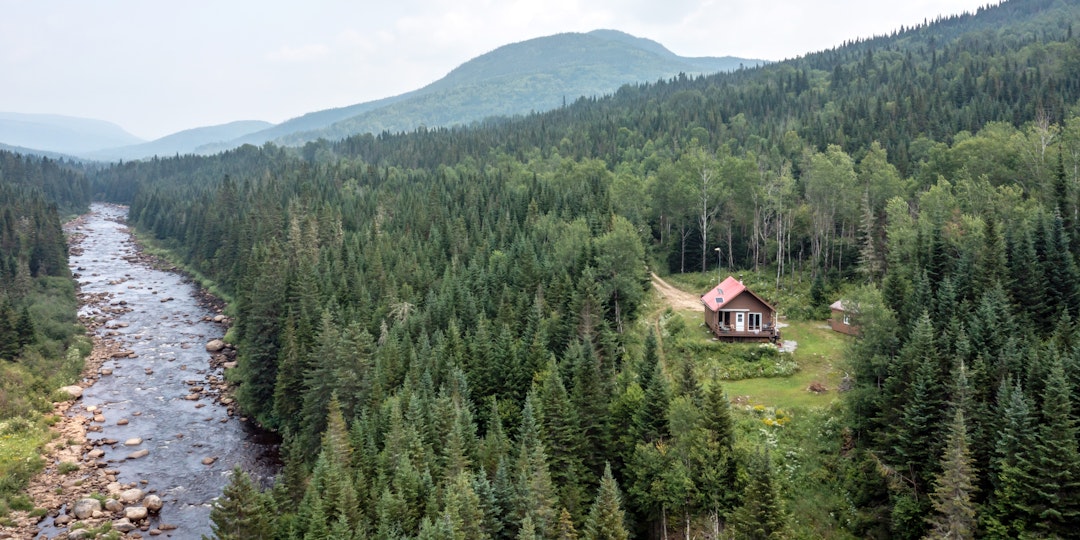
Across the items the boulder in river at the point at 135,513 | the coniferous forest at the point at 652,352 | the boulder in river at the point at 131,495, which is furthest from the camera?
the boulder in river at the point at 131,495

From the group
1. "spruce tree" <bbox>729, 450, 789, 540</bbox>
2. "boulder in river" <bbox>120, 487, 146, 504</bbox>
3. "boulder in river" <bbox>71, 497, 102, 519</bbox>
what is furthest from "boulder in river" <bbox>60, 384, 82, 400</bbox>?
"spruce tree" <bbox>729, 450, 789, 540</bbox>

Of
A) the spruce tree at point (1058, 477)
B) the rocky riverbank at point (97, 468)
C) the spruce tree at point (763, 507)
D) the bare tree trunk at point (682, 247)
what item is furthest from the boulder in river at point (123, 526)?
the bare tree trunk at point (682, 247)

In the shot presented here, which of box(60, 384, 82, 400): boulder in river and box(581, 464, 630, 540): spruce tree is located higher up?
box(581, 464, 630, 540): spruce tree

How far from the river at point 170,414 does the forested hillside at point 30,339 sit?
373 cm

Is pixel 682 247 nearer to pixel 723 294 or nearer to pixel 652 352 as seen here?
pixel 723 294

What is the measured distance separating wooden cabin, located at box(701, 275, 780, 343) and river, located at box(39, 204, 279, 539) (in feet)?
127

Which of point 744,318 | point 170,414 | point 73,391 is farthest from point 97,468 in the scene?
point 744,318

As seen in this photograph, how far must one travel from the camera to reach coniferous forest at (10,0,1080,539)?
32969 mm

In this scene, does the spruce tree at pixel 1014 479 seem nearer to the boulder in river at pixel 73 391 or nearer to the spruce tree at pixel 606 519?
the spruce tree at pixel 606 519

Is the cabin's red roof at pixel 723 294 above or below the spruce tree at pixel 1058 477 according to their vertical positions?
above

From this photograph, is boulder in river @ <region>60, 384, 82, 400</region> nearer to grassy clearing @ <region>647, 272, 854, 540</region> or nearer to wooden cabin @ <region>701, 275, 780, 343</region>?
grassy clearing @ <region>647, 272, 854, 540</region>

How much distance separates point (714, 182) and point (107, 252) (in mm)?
132697

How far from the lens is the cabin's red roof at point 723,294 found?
5675 cm

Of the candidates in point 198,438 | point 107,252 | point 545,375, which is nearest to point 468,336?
point 545,375
